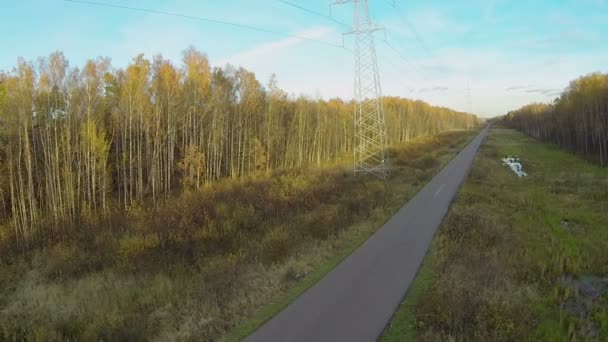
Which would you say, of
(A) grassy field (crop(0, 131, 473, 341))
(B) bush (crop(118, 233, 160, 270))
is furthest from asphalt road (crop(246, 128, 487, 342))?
(B) bush (crop(118, 233, 160, 270))

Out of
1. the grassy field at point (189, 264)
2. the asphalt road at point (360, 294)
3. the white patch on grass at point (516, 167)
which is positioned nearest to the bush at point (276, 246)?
the grassy field at point (189, 264)

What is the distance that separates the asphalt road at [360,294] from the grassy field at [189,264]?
1.54 ft

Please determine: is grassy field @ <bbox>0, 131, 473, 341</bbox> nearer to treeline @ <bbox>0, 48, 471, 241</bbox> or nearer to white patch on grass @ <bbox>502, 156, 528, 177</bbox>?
treeline @ <bbox>0, 48, 471, 241</bbox>

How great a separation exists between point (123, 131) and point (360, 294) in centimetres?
3140

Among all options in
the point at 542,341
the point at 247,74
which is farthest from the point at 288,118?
the point at 542,341

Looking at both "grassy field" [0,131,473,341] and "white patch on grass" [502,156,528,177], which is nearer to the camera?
"grassy field" [0,131,473,341]

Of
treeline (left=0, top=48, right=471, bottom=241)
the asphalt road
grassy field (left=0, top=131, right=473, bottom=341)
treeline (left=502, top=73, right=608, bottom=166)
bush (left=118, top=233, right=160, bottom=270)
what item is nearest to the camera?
the asphalt road

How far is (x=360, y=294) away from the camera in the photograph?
324 inches

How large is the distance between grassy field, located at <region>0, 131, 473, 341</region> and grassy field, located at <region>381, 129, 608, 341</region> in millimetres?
2929

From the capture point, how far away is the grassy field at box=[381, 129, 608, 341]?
6.75 m

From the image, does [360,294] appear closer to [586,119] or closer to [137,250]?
[137,250]

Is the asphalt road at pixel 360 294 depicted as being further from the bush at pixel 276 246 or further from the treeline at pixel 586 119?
the treeline at pixel 586 119

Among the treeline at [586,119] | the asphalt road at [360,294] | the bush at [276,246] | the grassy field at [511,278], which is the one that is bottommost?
the grassy field at [511,278]

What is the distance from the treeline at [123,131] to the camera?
23438 millimetres
